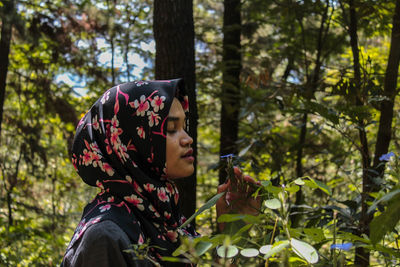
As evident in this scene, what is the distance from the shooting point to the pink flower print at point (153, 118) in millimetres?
1845

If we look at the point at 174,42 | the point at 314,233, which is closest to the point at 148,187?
the point at 314,233

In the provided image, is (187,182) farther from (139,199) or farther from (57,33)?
(57,33)

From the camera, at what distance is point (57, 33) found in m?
6.52

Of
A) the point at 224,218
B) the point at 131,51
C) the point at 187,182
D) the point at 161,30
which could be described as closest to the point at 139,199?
the point at 224,218

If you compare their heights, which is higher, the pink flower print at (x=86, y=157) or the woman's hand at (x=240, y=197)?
the pink flower print at (x=86, y=157)

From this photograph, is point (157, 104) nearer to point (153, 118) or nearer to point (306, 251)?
point (153, 118)

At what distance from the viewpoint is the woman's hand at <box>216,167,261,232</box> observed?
5.05 ft

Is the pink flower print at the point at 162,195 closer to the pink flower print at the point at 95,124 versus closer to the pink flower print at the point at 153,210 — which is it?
the pink flower print at the point at 153,210

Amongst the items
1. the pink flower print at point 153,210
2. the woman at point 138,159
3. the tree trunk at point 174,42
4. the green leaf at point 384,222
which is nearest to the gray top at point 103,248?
the woman at point 138,159

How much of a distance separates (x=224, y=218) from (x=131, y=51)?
5.27m

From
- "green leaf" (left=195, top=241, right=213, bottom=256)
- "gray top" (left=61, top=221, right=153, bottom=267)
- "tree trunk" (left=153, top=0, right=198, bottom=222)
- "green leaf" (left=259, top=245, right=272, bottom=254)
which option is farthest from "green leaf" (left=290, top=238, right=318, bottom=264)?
"tree trunk" (left=153, top=0, right=198, bottom=222)

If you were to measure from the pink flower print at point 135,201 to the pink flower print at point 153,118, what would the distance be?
0.31 metres

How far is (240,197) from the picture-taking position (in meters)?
1.56

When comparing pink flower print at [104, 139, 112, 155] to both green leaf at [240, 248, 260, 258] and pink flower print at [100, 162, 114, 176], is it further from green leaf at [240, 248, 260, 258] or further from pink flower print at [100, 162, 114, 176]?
green leaf at [240, 248, 260, 258]
